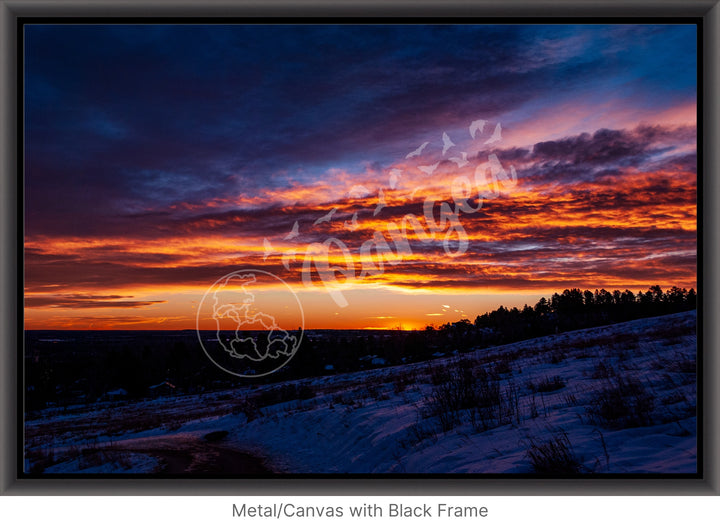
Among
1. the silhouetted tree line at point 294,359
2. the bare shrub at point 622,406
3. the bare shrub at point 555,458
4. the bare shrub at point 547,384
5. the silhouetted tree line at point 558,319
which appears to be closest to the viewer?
the bare shrub at point 555,458

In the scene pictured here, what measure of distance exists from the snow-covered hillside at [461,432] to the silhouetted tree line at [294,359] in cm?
81

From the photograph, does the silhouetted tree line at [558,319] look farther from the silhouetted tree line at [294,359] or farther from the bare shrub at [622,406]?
the bare shrub at [622,406]

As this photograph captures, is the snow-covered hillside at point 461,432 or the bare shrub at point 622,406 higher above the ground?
the bare shrub at point 622,406

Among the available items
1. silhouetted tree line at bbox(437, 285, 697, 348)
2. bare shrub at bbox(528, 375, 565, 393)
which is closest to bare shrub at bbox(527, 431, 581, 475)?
bare shrub at bbox(528, 375, 565, 393)

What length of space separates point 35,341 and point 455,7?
18.9 feet

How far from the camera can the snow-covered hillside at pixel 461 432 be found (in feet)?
14.5

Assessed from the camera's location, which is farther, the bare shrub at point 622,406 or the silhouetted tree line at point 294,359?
the silhouetted tree line at point 294,359

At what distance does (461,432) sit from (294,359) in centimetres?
243

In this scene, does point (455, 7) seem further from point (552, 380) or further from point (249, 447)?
point (249, 447)

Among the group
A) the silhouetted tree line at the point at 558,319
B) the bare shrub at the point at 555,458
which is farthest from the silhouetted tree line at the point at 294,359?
the bare shrub at the point at 555,458

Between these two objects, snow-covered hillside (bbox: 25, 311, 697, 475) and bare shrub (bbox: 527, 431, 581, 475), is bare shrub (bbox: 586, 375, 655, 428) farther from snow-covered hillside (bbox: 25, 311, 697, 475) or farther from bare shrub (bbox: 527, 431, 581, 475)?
bare shrub (bbox: 527, 431, 581, 475)

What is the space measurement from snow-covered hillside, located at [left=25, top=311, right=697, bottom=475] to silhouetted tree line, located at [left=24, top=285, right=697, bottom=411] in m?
0.81

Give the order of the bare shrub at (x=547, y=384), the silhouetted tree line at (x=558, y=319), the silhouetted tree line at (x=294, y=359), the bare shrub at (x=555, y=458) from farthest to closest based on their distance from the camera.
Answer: the silhouetted tree line at (x=558, y=319), the silhouetted tree line at (x=294, y=359), the bare shrub at (x=547, y=384), the bare shrub at (x=555, y=458)
